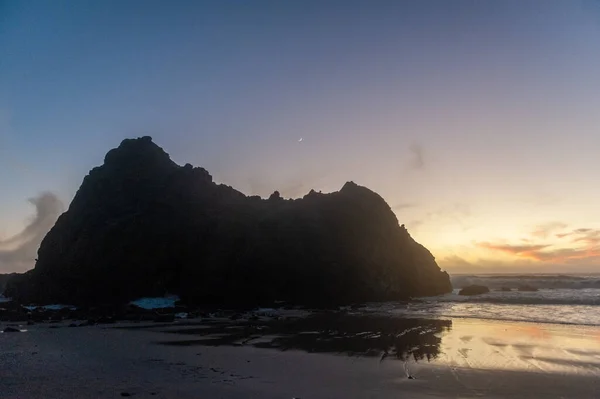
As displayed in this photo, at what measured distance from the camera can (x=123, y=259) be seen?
183 ft

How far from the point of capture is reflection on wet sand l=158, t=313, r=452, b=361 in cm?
2225

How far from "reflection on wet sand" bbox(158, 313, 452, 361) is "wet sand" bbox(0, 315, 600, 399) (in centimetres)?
7

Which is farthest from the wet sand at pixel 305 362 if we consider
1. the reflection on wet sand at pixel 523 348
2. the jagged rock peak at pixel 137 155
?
the jagged rock peak at pixel 137 155

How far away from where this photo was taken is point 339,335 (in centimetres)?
2762

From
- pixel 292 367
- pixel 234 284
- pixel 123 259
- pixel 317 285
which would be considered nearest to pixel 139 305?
pixel 123 259

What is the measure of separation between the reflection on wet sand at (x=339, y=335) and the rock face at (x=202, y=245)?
21399 millimetres

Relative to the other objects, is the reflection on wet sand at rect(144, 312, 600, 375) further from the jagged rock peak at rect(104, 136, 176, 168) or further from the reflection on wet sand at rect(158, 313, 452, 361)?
the jagged rock peak at rect(104, 136, 176, 168)

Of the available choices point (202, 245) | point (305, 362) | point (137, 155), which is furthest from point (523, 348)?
point (137, 155)

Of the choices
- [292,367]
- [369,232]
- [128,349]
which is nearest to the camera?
[292,367]

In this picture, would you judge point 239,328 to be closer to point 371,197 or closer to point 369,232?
point 369,232

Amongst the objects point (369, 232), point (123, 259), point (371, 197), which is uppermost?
point (371, 197)

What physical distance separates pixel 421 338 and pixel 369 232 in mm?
41724

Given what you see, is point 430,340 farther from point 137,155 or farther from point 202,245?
point 137,155

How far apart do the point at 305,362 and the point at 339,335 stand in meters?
8.87
